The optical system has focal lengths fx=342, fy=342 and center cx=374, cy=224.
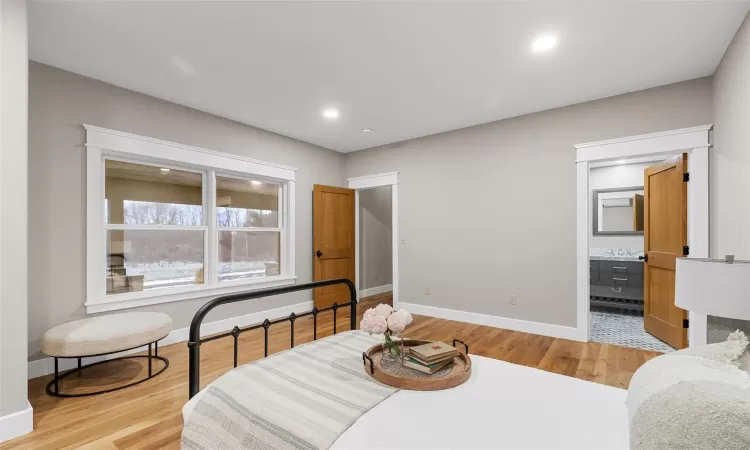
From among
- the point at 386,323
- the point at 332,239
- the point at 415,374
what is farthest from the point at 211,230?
the point at 415,374

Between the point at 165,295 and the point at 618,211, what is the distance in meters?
6.73

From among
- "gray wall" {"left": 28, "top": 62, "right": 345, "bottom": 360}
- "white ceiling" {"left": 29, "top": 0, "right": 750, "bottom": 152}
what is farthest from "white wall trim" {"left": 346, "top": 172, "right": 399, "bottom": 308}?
"gray wall" {"left": 28, "top": 62, "right": 345, "bottom": 360}

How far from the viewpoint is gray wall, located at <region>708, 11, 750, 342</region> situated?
2.28 m

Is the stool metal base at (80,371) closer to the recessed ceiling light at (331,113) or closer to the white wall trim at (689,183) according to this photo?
the recessed ceiling light at (331,113)

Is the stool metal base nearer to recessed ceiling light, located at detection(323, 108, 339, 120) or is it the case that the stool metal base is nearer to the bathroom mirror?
recessed ceiling light, located at detection(323, 108, 339, 120)

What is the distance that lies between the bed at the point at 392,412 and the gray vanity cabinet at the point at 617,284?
4550 mm

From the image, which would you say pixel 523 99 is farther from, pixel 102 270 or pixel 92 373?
pixel 92 373

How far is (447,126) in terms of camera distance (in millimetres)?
4504

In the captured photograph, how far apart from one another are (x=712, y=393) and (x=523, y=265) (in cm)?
346

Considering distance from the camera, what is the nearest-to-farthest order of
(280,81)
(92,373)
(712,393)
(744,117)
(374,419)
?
(712,393) → (374,419) → (744,117) → (92,373) → (280,81)

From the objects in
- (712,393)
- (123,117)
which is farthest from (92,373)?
(712,393)

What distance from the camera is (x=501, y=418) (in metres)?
1.17

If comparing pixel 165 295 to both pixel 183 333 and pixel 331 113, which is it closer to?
pixel 183 333

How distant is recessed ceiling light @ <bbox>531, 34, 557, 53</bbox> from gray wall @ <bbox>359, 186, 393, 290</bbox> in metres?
3.92
